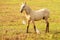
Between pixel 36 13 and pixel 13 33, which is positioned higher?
pixel 36 13

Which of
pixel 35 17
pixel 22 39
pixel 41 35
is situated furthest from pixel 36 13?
pixel 22 39

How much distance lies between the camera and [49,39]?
11.4 metres

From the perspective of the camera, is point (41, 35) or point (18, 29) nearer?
point (41, 35)

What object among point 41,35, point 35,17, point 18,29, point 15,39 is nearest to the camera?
point 15,39

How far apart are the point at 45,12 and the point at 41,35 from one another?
1.97 metres

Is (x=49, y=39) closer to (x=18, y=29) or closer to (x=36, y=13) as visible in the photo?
(x=36, y=13)

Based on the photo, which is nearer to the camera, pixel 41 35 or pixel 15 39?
pixel 15 39

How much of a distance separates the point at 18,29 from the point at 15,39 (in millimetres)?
2863

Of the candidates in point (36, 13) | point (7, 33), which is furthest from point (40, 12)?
point (7, 33)

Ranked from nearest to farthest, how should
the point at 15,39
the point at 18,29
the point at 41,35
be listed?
the point at 15,39 < the point at 41,35 < the point at 18,29

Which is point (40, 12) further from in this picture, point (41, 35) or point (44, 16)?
point (41, 35)

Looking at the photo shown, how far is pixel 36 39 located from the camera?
11.4 meters

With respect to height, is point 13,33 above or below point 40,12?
below

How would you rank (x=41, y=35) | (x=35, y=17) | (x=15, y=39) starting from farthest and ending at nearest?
1. (x=35, y=17)
2. (x=41, y=35)
3. (x=15, y=39)
